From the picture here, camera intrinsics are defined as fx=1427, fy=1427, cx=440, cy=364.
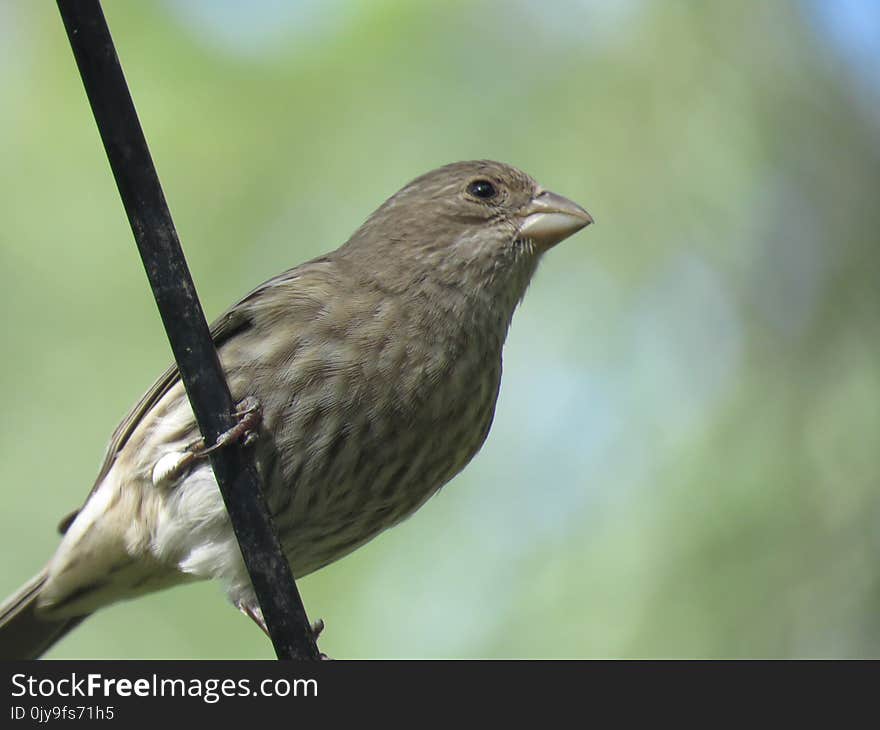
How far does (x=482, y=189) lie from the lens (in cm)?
495

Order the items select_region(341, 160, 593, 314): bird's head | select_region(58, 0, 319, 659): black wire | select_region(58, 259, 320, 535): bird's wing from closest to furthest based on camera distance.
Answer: select_region(58, 0, 319, 659): black wire → select_region(58, 259, 320, 535): bird's wing → select_region(341, 160, 593, 314): bird's head

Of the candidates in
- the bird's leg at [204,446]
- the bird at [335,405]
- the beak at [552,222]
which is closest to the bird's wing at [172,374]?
the bird at [335,405]

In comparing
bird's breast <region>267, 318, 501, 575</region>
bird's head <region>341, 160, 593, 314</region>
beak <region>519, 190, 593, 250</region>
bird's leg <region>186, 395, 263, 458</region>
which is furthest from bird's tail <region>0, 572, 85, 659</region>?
beak <region>519, 190, 593, 250</region>

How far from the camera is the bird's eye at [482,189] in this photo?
16.2ft

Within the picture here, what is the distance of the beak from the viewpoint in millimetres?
4672

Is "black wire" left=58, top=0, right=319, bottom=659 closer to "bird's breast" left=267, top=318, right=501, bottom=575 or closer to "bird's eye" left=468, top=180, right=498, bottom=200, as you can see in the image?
"bird's breast" left=267, top=318, right=501, bottom=575

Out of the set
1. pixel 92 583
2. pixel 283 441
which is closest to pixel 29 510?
pixel 92 583

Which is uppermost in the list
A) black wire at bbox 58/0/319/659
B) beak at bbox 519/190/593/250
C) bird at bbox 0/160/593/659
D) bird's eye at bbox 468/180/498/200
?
bird's eye at bbox 468/180/498/200

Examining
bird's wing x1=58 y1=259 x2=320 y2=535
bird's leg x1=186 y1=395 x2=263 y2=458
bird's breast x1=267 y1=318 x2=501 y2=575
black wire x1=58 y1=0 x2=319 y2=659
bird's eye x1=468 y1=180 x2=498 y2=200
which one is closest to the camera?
black wire x1=58 y1=0 x2=319 y2=659

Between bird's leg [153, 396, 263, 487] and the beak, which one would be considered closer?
bird's leg [153, 396, 263, 487]

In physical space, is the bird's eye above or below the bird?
above
